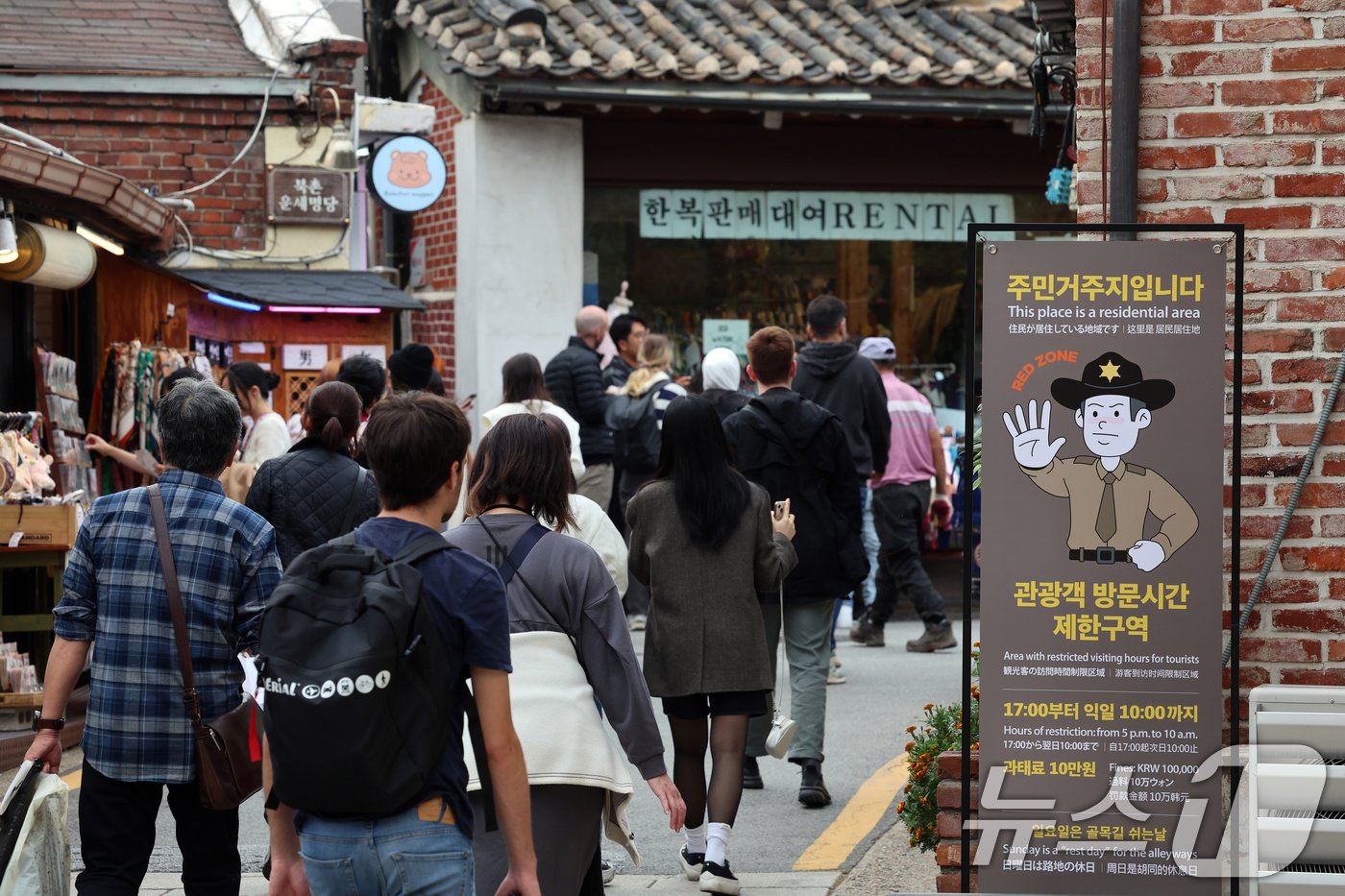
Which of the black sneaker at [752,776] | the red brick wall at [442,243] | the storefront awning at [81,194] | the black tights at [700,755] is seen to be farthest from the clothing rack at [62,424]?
the red brick wall at [442,243]

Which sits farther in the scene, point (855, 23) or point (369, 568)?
point (855, 23)

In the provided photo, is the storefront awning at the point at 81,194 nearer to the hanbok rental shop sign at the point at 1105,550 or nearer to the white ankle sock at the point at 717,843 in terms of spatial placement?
the white ankle sock at the point at 717,843

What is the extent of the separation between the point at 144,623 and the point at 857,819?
3.39 meters

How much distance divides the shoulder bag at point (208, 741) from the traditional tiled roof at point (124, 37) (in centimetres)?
797

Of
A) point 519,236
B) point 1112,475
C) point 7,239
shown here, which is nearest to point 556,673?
point 1112,475

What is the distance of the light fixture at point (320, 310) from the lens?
37.7ft

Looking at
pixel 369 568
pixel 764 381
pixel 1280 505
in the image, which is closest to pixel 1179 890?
pixel 1280 505

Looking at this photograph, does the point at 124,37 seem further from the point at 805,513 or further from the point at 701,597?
the point at 701,597

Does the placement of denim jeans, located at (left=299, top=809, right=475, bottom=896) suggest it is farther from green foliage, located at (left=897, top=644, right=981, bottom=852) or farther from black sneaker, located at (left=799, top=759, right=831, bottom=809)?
black sneaker, located at (left=799, top=759, right=831, bottom=809)

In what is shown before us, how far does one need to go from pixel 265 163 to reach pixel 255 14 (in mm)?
1350

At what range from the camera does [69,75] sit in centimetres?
1154

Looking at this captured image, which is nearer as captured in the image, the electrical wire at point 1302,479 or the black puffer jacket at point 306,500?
the electrical wire at point 1302,479

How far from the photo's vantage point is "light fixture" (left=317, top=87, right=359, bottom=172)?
40.1 feet

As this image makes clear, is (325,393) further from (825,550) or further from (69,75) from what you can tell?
(69,75)
